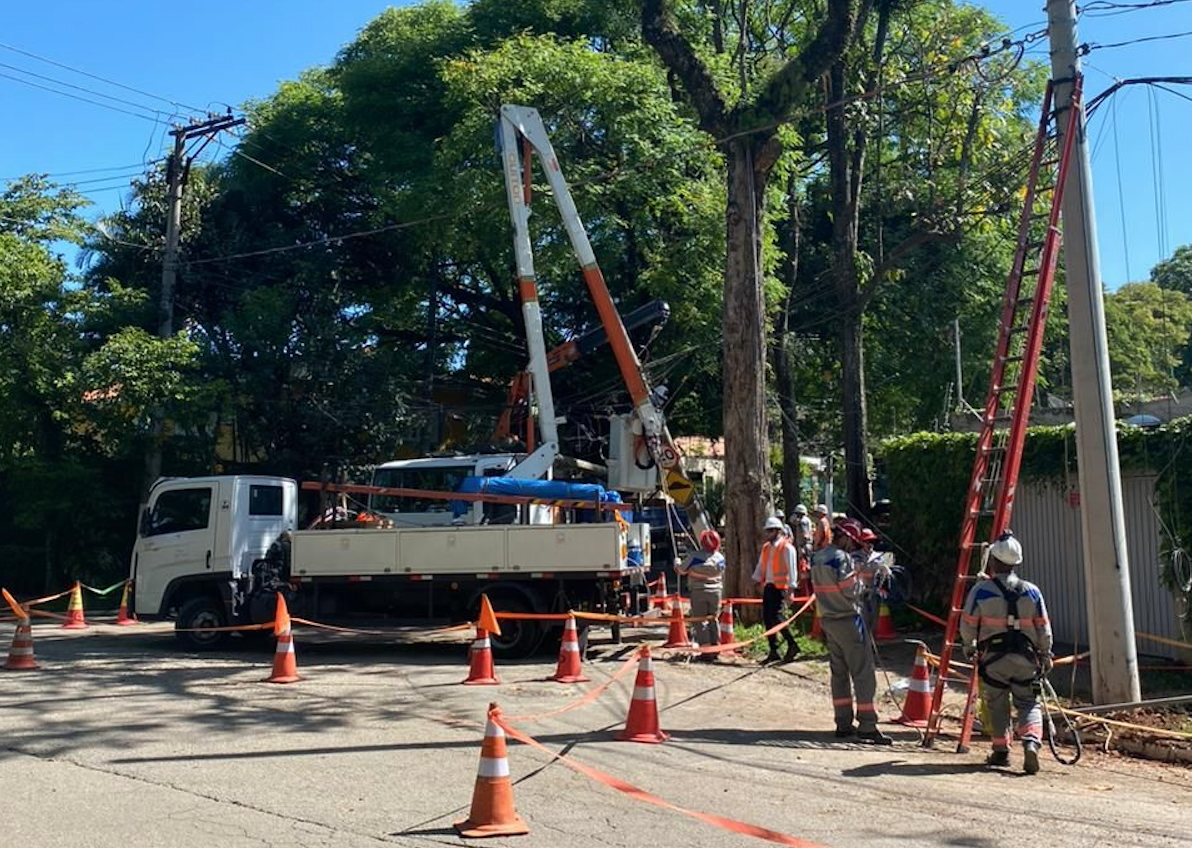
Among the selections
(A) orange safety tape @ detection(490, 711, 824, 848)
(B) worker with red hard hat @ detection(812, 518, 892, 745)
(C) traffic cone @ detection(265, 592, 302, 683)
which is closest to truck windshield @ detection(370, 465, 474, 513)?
(C) traffic cone @ detection(265, 592, 302, 683)

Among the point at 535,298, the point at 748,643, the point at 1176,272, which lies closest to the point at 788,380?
the point at 535,298

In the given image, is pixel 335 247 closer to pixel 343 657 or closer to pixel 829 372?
pixel 829 372

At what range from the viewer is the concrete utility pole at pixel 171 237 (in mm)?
25156

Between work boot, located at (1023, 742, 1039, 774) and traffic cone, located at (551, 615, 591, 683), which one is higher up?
traffic cone, located at (551, 615, 591, 683)

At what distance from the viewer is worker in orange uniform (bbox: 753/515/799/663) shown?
13.7 m

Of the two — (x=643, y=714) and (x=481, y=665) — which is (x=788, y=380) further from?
(x=643, y=714)

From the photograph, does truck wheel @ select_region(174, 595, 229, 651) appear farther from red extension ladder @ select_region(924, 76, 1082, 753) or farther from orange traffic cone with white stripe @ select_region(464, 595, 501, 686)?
red extension ladder @ select_region(924, 76, 1082, 753)

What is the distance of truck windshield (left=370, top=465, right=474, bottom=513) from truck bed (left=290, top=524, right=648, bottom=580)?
3.52 metres

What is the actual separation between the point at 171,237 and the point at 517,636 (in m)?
16.3

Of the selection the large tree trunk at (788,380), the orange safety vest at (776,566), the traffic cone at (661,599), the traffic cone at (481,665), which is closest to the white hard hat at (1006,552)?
the orange safety vest at (776,566)

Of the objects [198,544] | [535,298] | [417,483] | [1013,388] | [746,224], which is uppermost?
[746,224]

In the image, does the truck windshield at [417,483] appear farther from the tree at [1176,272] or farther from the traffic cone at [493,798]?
the tree at [1176,272]

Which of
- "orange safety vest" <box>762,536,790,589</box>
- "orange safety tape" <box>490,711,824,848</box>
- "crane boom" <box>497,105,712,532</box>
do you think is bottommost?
"orange safety tape" <box>490,711,824,848</box>

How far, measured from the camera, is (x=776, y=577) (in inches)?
539
